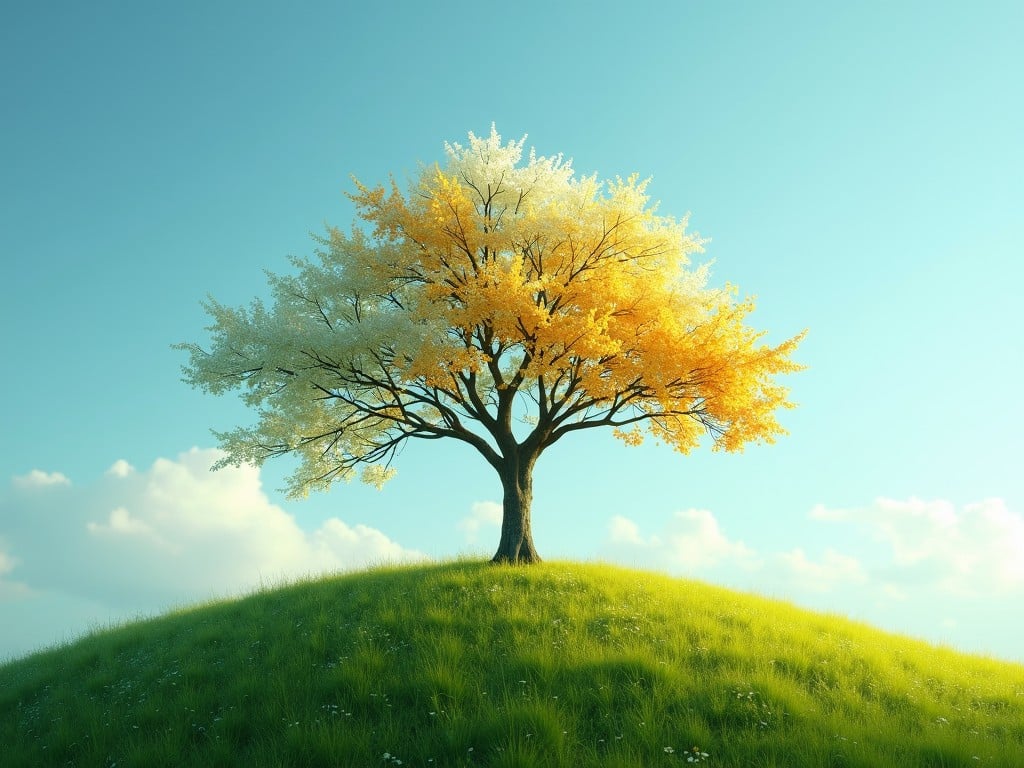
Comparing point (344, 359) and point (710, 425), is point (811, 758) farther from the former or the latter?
point (344, 359)

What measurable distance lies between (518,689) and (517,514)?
935 cm

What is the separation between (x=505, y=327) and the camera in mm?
18172

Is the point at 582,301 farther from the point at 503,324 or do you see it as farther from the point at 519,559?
the point at 519,559

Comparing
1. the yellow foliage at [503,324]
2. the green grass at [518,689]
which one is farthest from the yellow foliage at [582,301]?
the green grass at [518,689]

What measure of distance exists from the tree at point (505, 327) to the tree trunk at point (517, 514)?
0.04 meters

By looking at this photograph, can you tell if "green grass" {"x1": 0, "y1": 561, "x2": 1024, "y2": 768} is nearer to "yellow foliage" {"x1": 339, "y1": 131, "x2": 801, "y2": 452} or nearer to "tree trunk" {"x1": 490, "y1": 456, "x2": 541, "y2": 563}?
"tree trunk" {"x1": 490, "y1": 456, "x2": 541, "y2": 563}

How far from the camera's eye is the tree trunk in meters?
20.0

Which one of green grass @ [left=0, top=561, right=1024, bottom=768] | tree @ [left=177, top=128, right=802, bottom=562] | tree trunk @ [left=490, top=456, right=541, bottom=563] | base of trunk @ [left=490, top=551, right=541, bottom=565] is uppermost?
tree @ [left=177, top=128, right=802, bottom=562]

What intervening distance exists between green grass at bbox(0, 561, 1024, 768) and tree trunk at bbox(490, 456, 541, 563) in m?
2.36

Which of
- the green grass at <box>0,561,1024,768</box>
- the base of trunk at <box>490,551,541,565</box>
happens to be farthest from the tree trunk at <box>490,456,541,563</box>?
the green grass at <box>0,561,1024,768</box>

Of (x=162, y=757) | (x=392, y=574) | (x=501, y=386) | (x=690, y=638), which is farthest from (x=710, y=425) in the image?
(x=162, y=757)

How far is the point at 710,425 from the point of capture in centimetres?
1975

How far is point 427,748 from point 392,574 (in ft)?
35.8

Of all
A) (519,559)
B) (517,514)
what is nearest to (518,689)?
(519,559)
